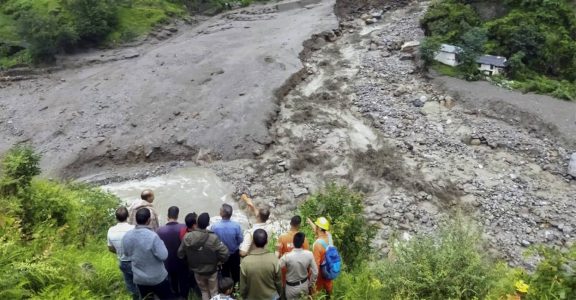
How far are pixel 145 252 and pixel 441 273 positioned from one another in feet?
15.9

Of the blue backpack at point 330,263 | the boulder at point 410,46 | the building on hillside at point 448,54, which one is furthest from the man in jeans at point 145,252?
the boulder at point 410,46

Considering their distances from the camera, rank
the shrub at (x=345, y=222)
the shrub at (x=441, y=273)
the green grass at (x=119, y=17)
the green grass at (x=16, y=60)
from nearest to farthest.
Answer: the shrub at (x=441, y=273) < the shrub at (x=345, y=222) < the green grass at (x=16, y=60) < the green grass at (x=119, y=17)

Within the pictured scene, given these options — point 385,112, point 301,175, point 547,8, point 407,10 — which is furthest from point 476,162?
point 407,10

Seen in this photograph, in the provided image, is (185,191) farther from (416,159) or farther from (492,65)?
(492,65)

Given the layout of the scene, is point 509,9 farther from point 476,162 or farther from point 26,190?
point 26,190

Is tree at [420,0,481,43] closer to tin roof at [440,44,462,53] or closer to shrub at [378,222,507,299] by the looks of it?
tin roof at [440,44,462,53]

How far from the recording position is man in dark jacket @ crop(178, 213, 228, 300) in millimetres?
7984

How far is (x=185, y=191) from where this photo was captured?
2002 centimetres

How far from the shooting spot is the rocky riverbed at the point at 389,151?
1712cm

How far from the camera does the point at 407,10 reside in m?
39.5

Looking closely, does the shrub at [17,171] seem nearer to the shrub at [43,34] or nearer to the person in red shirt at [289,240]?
the person in red shirt at [289,240]

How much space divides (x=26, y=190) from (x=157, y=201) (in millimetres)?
8942

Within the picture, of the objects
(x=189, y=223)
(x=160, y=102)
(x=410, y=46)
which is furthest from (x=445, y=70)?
(x=189, y=223)

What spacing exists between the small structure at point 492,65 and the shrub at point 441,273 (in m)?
21.1
